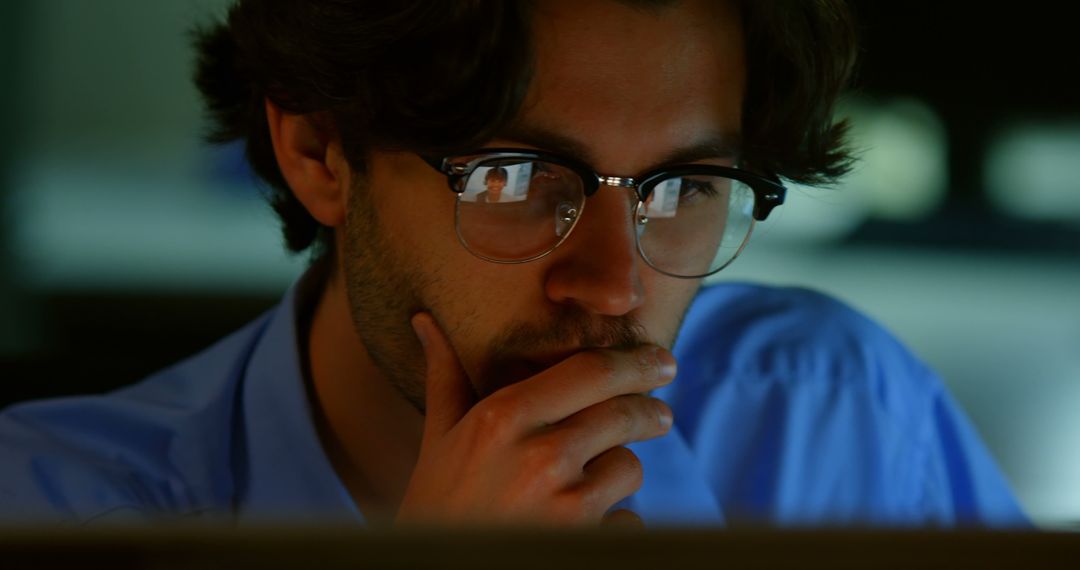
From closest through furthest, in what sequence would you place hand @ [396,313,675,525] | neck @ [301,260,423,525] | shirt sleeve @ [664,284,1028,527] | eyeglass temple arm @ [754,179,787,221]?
hand @ [396,313,675,525], eyeglass temple arm @ [754,179,787,221], neck @ [301,260,423,525], shirt sleeve @ [664,284,1028,527]

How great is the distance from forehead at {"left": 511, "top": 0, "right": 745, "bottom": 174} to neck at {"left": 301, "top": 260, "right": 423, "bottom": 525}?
0.47 m

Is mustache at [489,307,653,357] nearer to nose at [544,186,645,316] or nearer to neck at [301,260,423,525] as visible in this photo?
nose at [544,186,645,316]

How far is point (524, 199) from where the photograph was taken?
116cm

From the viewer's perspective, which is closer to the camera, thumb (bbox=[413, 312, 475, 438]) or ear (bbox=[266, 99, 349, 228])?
thumb (bbox=[413, 312, 475, 438])

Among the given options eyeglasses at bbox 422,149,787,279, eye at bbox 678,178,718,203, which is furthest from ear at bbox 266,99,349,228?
eye at bbox 678,178,718,203

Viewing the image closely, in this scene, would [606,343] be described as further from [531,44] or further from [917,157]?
[917,157]

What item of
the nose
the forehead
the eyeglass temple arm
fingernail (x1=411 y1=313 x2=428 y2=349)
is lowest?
fingernail (x1=411 y1=313 x2=428 y2=349)

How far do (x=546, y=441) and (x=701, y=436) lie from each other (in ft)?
2.05

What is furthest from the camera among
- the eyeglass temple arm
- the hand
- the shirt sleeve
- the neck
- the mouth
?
the shirt sleeve

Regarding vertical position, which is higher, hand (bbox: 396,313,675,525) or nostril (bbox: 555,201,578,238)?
nostril (bbox: 555,201,578,238)

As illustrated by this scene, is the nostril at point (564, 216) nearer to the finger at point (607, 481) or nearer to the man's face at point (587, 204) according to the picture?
the man's face at point (587, 204)

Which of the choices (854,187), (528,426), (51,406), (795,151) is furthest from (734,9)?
(854,187)

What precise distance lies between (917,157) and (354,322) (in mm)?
2339

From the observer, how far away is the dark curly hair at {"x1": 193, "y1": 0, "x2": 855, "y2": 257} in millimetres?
1134
